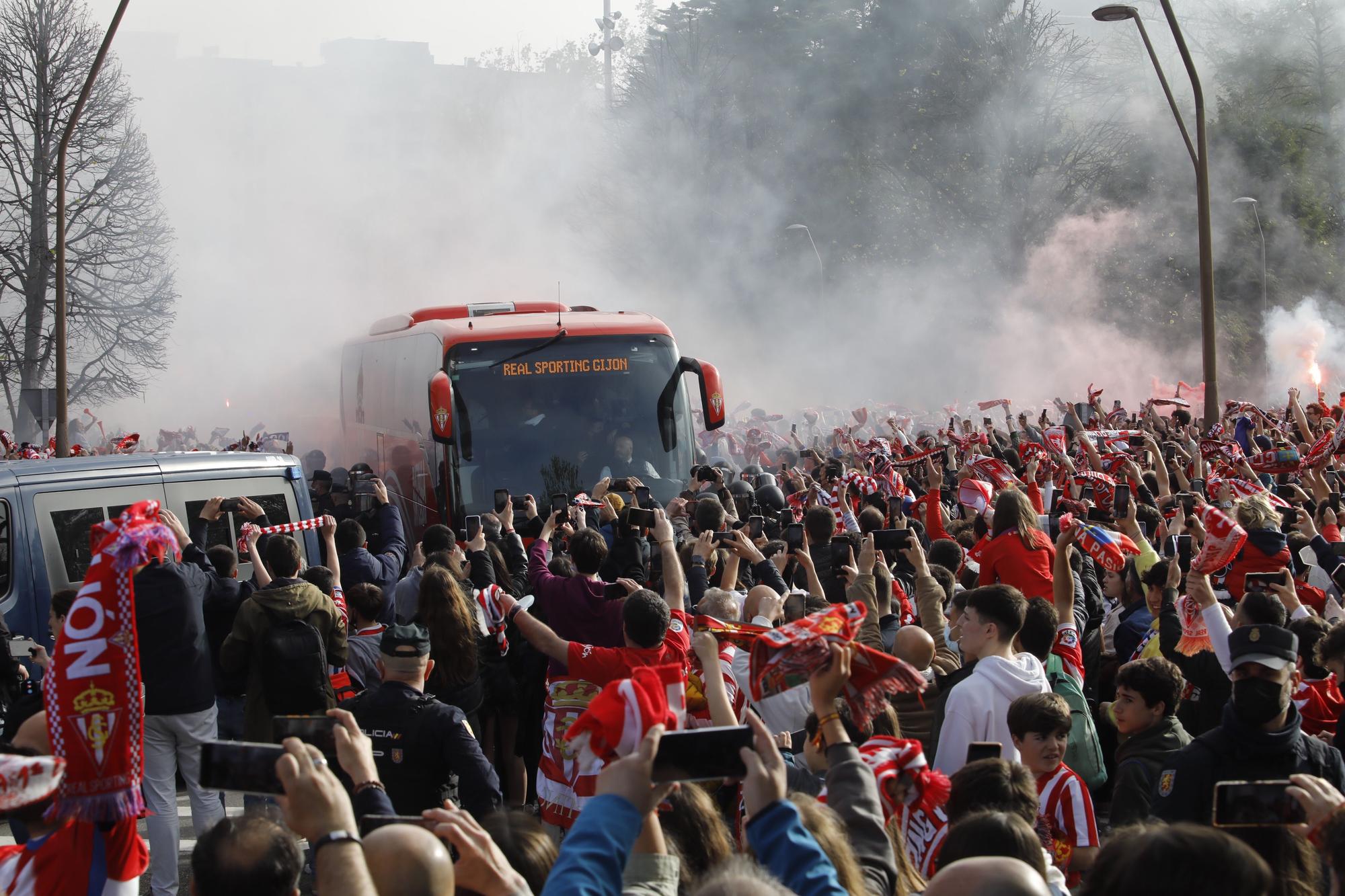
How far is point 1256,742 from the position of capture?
3422mm

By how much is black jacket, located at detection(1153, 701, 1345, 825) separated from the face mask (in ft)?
0.09

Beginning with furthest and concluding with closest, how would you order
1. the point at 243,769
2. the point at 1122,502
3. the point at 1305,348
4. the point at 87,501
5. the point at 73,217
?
the point at 1305,348
the point at 73,217
the point at 87,501
the point at 1122,502
the point at 243,769

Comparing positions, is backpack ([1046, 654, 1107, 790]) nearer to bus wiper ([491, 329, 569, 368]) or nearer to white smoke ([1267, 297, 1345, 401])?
bus wiper ([491, 329, 569, 368])

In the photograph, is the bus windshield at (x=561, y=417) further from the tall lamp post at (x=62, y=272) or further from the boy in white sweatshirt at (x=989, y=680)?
the tall lamp post at (x=62, y=272)

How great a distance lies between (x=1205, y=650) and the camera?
473 centimetres

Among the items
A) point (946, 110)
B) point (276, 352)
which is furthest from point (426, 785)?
point (946, 110)

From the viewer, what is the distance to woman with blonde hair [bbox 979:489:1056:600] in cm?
600

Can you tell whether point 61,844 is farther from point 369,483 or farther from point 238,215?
point 238,215

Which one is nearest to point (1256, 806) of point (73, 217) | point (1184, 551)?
point (1184, 551)

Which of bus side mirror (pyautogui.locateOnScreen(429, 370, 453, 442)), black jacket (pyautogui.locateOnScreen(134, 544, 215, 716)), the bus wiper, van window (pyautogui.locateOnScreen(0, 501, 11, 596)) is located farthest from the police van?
the bus wiper

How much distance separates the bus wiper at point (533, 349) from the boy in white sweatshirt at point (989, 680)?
769 centimetres

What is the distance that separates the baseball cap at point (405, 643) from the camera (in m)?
4.21

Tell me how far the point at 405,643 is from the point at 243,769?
197cm

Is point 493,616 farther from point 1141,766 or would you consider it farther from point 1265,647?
point 1265,647
